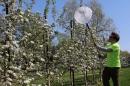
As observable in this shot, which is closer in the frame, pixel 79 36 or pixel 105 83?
pixel 105 83

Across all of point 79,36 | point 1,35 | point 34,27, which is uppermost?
point 79,36

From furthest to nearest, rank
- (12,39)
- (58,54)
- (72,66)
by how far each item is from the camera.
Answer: (72,66)
(58,54)
(12,39)

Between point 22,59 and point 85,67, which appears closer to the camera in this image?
point 22,59

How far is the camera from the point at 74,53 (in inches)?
657

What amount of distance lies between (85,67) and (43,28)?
7223 millimetres

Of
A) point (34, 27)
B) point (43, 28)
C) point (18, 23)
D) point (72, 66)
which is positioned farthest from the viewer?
point (72, 66)

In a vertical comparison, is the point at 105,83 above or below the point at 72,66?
below

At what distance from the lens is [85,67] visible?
18.7 metres

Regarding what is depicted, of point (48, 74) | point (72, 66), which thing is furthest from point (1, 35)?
point (72, 66)

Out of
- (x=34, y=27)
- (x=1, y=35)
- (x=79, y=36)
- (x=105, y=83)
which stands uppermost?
(x=79, y=36)

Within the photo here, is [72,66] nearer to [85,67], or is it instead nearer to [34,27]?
[85,67]

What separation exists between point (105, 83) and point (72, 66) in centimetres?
648

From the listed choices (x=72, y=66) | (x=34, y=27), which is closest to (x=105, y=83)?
(x=34, y=27)

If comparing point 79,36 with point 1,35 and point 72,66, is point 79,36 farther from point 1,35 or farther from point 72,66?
point 1,35
